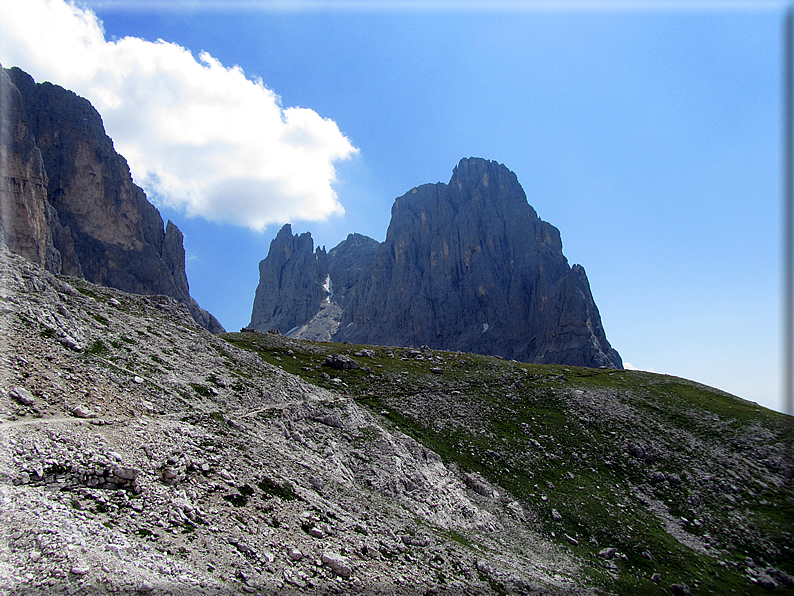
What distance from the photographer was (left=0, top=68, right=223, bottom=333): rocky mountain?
11475 centimetres

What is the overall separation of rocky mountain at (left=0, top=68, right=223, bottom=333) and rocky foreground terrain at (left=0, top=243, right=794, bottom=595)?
9624 centimetres

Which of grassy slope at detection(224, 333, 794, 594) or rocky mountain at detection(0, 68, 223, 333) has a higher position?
rocky mountain at detection(0, 68, 223, 333)

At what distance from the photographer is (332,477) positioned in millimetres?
25656

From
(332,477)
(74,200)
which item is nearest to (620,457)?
(332,477)

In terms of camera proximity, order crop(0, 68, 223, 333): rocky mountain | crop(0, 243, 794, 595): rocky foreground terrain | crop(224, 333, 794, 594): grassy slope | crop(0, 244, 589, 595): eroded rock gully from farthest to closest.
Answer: crop(0, 68, 223, 333): rocky mountain, crop(224, 333, 794, 594): grassy slope, crop(0, 243, 794, 595): rocky foreground terrain, crop(0, 244, 589, 595): eroded rock gully

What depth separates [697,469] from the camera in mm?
42906

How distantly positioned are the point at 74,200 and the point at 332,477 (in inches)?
6891

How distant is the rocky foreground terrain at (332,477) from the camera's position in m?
13.6

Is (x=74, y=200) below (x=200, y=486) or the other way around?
the other way around

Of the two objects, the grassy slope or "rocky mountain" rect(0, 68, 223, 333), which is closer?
the grassy slope

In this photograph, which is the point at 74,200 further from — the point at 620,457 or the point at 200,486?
the point at 620,457

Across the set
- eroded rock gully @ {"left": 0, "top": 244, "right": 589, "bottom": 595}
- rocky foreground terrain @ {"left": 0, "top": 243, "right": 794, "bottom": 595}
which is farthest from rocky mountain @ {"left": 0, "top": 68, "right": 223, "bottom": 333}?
eroded rock gully @ {"left": 0, "top": 244, "right": 589, "bottom": 595}

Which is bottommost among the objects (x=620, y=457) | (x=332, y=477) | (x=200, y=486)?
(x=332, y=477)

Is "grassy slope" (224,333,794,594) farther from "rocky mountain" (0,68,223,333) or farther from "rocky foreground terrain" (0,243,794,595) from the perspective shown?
"rocky mountain" (0,68,223,333)
